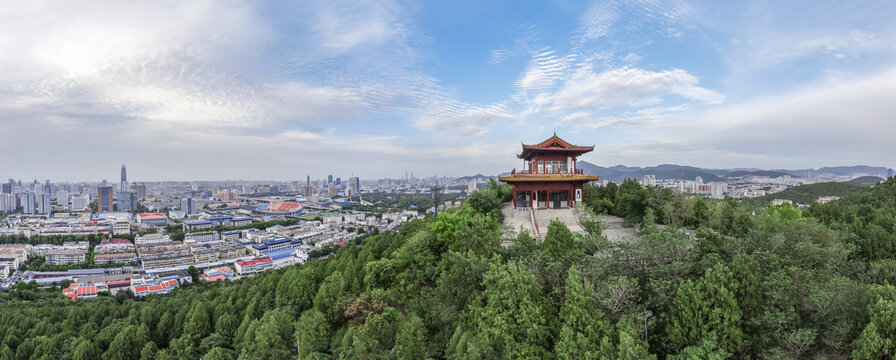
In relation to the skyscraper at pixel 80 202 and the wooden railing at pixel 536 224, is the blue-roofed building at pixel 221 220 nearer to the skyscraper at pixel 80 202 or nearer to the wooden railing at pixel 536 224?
the skyscraper at pixel 80 202

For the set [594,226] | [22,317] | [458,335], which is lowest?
[22,317]

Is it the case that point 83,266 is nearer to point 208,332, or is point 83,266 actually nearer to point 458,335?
point 208,332

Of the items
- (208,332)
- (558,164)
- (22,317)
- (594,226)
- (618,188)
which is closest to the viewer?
(594,226)

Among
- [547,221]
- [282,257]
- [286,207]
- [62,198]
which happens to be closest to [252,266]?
[282,257]

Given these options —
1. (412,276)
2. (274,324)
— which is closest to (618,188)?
(412,276)

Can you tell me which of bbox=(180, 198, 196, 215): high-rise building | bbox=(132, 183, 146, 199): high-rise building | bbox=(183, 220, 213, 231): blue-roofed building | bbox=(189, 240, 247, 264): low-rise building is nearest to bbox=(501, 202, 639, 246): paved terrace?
bbox=(189, 240, 247, 264): low-rise building

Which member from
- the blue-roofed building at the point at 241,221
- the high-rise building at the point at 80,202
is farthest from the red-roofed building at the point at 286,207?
the high-rise building at the point at 80,202
